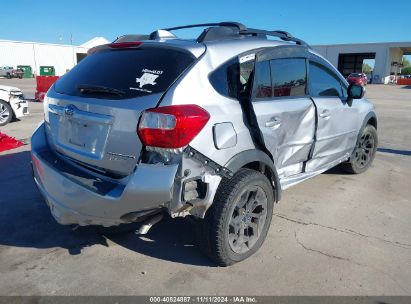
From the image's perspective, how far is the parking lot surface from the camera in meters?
2.81

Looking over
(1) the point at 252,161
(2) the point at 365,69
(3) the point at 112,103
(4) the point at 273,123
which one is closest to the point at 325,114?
(4) the point at 273,123

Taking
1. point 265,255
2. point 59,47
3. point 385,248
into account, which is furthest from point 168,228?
point 59,47

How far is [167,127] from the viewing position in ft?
8.24

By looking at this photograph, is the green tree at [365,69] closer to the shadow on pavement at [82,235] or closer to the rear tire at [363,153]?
the rear tire at [363,153]

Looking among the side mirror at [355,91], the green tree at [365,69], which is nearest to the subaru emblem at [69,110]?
the side mirror at [355,91]

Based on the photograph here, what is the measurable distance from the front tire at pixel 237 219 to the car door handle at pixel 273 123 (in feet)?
1.46

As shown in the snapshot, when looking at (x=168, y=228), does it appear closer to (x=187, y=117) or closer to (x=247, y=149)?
(x=247, y=149)

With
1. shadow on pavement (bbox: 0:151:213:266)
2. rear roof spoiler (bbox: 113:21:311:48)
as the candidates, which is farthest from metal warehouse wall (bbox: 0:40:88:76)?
rear roof spoiler (bbox: 113:21:311:48)

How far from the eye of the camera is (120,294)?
2.70m

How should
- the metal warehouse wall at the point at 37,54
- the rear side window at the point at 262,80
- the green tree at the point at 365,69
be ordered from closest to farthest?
the rear side window at the point at 262,80 → the metal warehouse wall at the point at 37,54 → the green tree at the point at 365,69

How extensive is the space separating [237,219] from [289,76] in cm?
155

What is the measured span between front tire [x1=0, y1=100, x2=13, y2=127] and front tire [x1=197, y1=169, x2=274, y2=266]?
27.5ft

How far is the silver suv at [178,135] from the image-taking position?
8.37 feet

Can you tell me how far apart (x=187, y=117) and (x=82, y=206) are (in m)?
0.98
